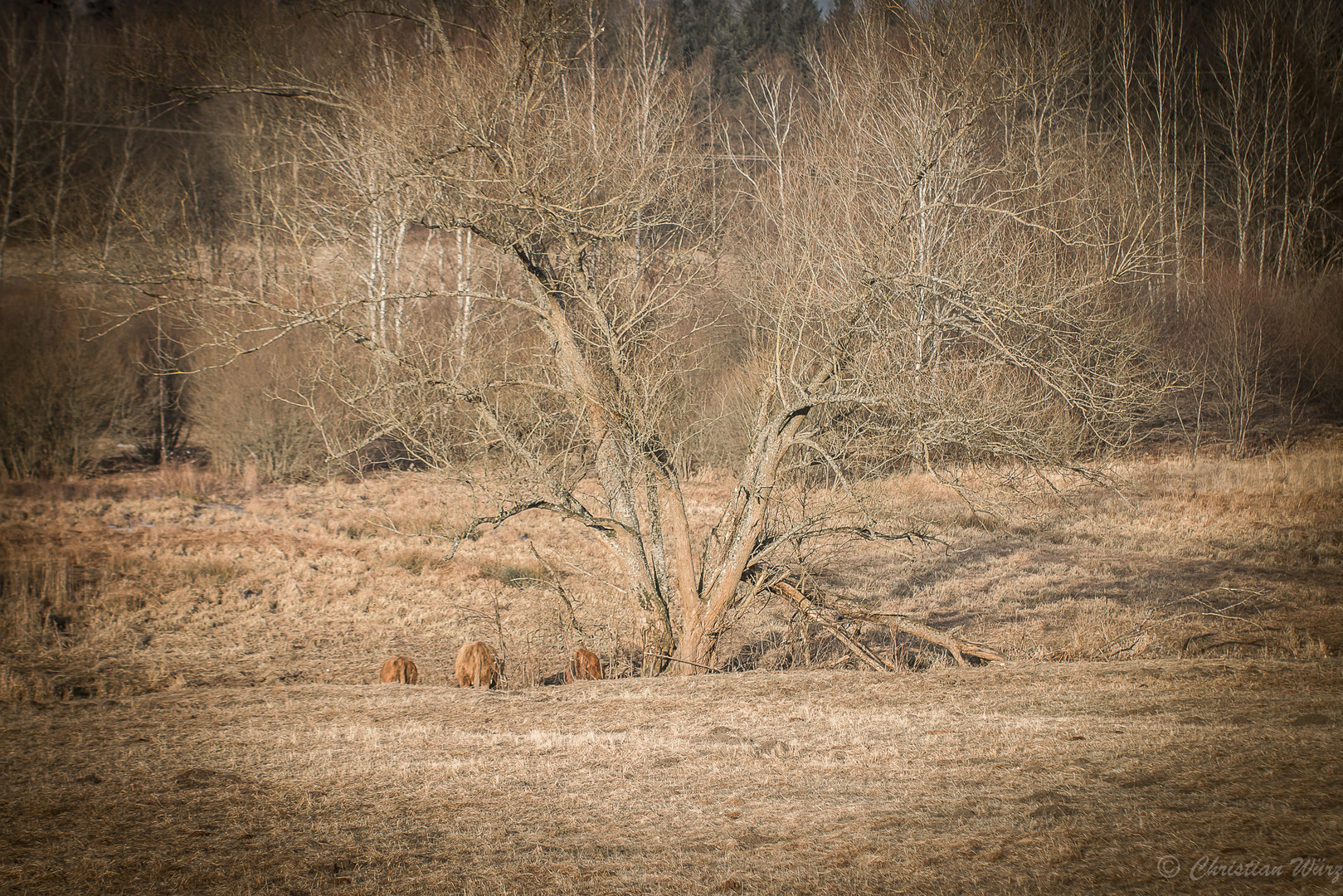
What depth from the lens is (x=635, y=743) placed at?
5.44 metres

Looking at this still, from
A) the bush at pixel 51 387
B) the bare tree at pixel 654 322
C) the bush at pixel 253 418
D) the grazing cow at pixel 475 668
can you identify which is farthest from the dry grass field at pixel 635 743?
the bush at pixel 253 418

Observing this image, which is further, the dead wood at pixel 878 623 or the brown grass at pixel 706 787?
the dead wood at pixel 878 623

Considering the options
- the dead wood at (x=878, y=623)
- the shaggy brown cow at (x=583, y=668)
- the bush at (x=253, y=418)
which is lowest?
the shaggy brown cow at (x=583, y=668)

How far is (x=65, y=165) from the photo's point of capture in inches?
859

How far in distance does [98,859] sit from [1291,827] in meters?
4.87

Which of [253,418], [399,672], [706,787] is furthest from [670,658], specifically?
[253,418]

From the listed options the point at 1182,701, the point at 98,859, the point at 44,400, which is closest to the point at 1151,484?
the point at 1182,701

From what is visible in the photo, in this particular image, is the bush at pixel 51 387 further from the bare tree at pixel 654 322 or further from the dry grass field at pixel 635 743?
the bare tree at pixel 654 322

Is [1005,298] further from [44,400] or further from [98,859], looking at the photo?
[44,400]

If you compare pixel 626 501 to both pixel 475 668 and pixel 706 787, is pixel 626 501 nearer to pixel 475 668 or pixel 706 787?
pixel 475 668

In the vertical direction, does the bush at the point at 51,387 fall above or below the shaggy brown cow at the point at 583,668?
above

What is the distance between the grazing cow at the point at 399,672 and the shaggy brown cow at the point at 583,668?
56.5 inches

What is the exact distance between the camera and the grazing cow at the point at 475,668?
808 centimetres

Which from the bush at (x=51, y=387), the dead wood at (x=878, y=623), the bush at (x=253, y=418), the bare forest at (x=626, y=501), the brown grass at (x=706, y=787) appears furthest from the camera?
the bush at (x=253, y=418)
